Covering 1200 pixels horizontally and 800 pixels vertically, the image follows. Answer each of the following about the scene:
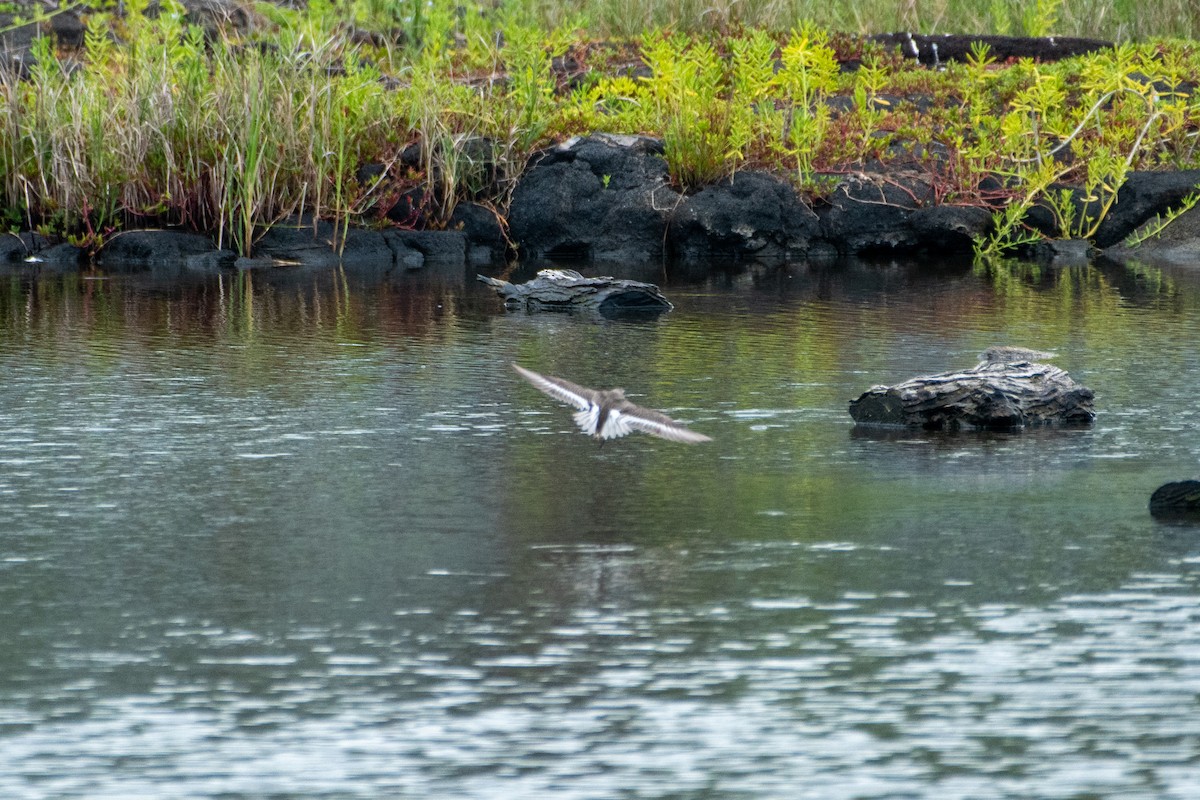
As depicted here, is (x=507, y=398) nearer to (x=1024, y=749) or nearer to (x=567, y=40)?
(x=1024, y=749)

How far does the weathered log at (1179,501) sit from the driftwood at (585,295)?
6742 mm

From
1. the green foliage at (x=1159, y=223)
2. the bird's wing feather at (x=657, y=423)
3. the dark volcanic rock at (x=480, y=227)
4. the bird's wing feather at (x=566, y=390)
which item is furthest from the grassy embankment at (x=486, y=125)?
the bird's wing feather at (x=657, y=423)

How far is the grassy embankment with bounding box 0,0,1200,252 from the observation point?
17031 mm

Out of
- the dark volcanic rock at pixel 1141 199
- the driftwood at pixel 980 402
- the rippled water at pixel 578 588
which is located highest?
the dark volcanic rock at pixel 1141 199

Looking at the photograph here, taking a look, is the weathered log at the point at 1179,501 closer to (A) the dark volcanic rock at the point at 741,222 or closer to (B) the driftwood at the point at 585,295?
(B) the driftwood at the point at 585,295

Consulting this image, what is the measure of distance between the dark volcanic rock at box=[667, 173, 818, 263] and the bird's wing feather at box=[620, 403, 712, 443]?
10.4 metres

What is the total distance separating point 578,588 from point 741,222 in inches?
479

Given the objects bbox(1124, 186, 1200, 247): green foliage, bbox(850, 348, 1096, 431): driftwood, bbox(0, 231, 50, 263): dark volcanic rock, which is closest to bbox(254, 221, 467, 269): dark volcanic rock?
bbox(0, 231, 50, 263): dark volcanic rock

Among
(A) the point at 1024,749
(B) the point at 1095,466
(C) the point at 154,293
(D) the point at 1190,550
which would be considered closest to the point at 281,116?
(C) the point at 154,293

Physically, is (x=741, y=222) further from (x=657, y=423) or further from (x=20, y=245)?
(x=657, y=423)

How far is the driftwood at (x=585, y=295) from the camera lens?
44.1 ft

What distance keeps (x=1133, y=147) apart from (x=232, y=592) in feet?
47.1

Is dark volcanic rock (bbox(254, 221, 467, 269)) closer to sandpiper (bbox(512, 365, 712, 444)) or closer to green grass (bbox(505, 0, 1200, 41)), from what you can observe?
green grass (bbox(505, 0, 1200, 41))

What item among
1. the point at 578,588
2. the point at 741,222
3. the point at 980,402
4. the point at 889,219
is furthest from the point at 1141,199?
the point at 578,588
